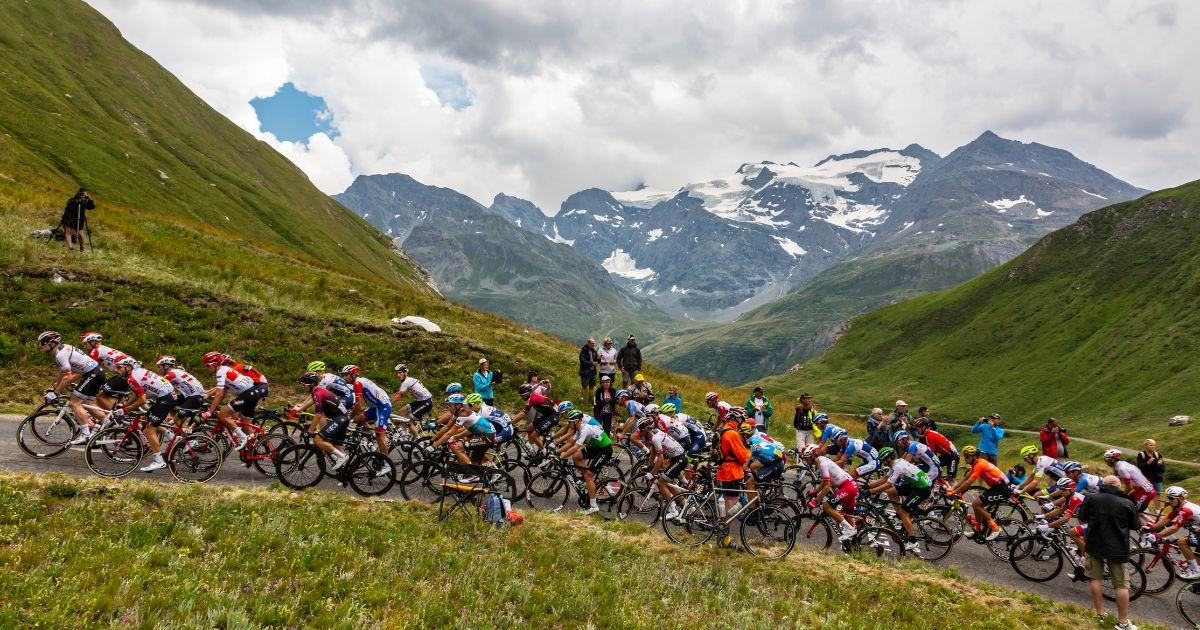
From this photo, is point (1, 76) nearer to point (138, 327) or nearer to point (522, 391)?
point (138, 327)

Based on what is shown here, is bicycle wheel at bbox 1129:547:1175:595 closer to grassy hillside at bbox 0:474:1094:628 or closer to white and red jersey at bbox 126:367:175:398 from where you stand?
grassy hillside at bbox 0:474:1094:628

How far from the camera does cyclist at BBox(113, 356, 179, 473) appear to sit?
1335 cm

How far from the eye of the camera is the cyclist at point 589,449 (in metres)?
14.8

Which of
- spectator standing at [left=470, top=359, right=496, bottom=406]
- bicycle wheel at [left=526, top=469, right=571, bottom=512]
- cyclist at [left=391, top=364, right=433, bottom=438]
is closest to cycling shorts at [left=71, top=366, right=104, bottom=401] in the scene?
cyclist at [left=391, top=364, right=433, bottom=438]

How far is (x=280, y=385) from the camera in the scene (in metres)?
21.8

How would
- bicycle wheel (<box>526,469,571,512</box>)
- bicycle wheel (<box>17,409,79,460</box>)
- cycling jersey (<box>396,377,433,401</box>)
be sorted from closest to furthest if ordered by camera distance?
bicycle wheel (<box>17,409,79,460</box>)
bicycle wheel (<box>526,469,571,512</box>)
cycling jersey (<box>396,377,433,401</box>)

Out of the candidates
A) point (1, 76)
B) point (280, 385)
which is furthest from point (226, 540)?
point (1, 76)

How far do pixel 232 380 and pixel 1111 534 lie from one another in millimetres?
20497

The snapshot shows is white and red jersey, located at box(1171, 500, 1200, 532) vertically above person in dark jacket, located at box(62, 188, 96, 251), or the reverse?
person in dark jacket, located at box(62, 188, 96, 251)

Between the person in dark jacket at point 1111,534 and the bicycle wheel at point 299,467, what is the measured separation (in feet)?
57.8

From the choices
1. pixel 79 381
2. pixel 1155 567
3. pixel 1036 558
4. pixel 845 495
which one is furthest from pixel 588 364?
pixel 1155 567

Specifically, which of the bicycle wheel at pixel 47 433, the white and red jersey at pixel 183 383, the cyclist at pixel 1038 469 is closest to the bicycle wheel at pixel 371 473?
the white and red jersey at pixel 183 383

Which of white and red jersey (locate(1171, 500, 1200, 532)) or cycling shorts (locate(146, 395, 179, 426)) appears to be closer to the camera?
white and red jersey (locate(1171, 500, 1200, 532))

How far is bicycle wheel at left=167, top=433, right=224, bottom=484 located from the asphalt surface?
26 centimetres
